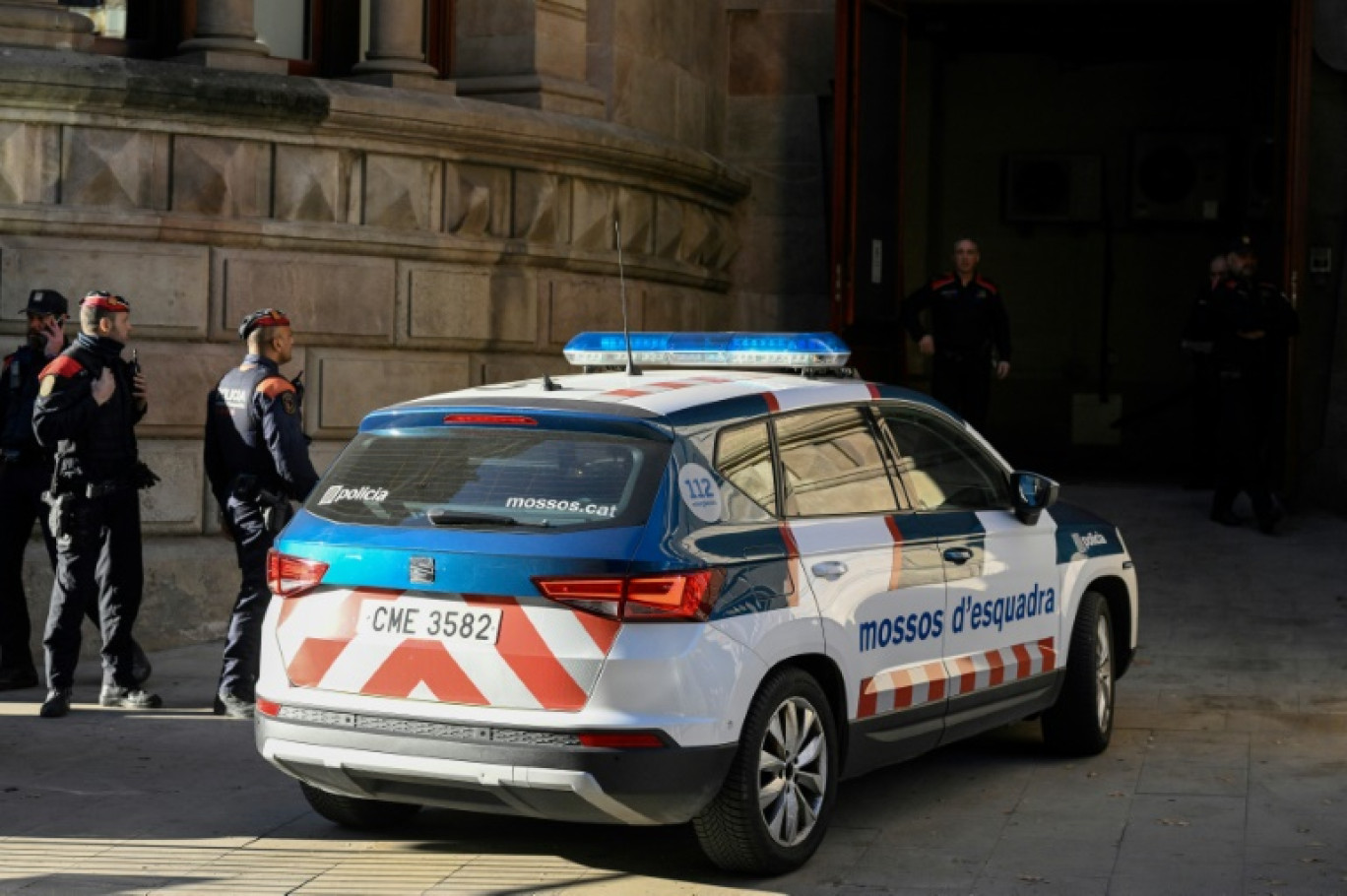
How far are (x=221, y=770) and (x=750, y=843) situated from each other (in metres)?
2.75

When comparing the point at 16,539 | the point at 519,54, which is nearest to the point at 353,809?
the point at 16,539

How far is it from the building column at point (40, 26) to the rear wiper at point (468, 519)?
20.9 ft

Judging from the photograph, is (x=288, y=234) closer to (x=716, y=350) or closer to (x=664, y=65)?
(x=664, y=65)

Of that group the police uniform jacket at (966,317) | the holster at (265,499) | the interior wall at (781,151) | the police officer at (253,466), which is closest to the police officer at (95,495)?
the police officer at (253,466)

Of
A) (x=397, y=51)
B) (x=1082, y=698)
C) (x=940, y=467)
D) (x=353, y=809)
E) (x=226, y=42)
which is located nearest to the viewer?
(x=353, y=809)

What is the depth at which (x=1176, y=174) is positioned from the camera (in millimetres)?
21359

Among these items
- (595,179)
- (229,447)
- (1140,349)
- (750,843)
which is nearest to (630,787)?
(750,843)

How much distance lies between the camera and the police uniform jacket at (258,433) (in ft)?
30.7

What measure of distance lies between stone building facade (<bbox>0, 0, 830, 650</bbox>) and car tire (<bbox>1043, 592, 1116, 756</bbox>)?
5280 millimetres

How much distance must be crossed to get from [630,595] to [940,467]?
2.09m

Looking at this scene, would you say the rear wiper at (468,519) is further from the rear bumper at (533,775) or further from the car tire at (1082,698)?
the car tire at (1082,698)

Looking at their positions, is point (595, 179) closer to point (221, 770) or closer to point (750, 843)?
point (221, 770)

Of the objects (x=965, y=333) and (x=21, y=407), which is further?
(x=965, y=333)

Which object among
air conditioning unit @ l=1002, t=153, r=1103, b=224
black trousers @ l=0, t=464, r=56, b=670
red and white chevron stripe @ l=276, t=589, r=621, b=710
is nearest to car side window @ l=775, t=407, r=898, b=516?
red and white chevron stripe @ l=276, t=589, r=621, b=710
